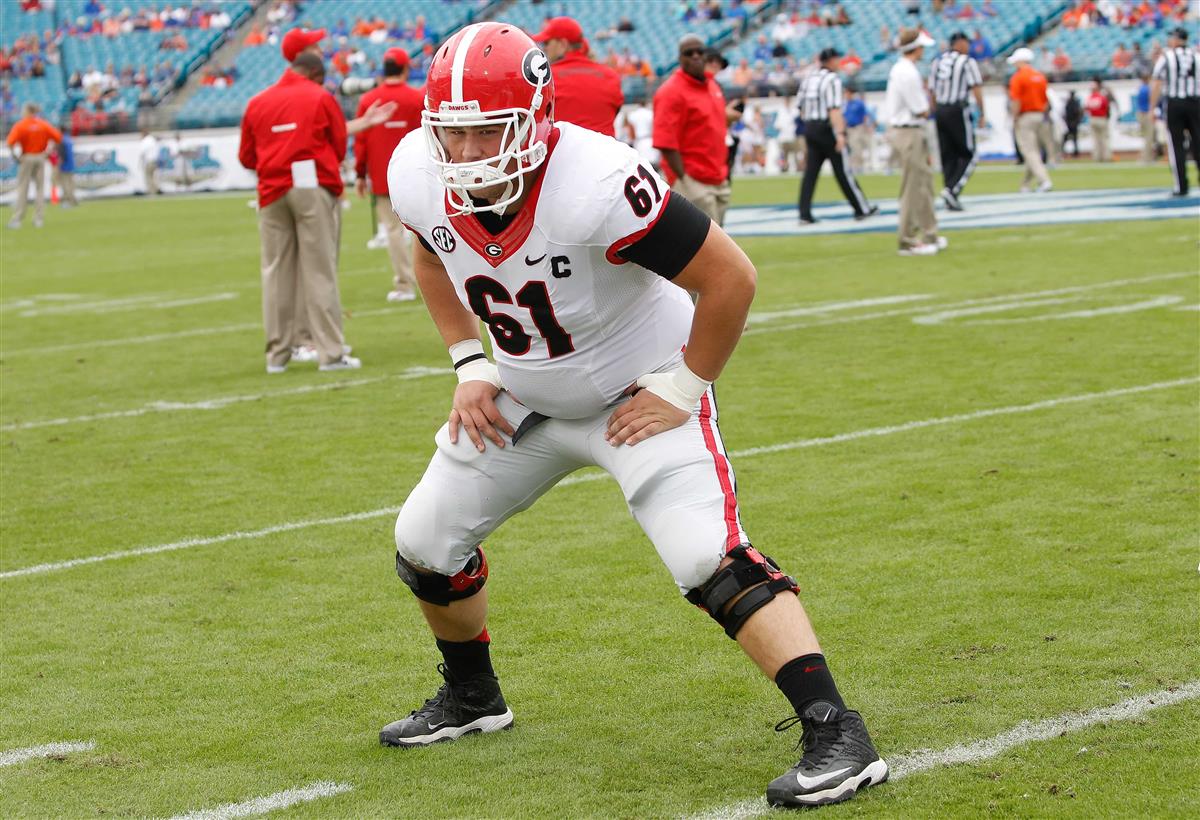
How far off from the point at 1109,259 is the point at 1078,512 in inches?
322

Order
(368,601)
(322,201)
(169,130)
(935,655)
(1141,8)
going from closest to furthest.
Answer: (935,655) → (368,601) → (322,201) → (1141,8) → (169,130)

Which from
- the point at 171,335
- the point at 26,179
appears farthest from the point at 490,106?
the point at 26,179

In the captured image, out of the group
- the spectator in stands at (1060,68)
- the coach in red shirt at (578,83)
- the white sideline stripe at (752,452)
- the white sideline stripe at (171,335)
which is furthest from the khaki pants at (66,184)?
the white sideline stripe at (752,452)

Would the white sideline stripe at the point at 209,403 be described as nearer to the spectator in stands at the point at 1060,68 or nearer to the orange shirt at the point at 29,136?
the orange shirt at the point at 29,136

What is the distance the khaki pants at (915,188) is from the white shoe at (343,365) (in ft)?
18.3

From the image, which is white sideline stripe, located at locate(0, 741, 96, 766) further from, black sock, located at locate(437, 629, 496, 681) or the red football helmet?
the red football helmet

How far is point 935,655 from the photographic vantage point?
171 inches

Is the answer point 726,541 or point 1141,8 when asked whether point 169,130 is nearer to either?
point 1141,8

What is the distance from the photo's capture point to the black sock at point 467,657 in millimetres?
3988

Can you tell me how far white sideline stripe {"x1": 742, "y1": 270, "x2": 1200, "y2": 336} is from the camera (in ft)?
35.5

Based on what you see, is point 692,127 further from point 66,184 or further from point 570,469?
point 66,184

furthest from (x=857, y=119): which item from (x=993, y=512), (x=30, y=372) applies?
(x=993, y=512)

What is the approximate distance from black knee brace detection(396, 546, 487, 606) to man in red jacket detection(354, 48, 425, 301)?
26.9ft

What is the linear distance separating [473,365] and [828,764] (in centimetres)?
134
